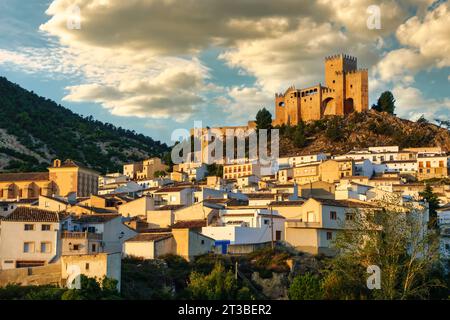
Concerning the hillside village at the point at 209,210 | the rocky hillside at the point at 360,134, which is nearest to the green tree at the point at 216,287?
the hillside village at the point at 209,210

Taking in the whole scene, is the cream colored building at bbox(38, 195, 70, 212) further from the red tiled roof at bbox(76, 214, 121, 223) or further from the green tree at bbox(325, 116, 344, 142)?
the green tree at bbox(325, 116, 344, 142)

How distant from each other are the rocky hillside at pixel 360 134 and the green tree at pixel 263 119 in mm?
3293

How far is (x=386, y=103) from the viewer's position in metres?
130

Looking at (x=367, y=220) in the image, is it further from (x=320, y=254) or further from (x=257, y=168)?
(x=257, y=168)

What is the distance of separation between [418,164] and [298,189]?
104 feet

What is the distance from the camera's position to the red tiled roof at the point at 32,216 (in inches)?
1763

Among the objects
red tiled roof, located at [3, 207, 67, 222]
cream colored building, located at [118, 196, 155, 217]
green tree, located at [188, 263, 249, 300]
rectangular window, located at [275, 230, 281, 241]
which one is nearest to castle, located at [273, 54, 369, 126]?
cream colored building, located at [118, 196, 155, 217]

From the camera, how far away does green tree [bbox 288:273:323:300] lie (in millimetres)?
38875

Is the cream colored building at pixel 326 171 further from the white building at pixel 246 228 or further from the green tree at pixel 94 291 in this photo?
the green tree at pixel 94 291

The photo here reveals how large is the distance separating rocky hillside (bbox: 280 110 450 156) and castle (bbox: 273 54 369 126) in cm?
433

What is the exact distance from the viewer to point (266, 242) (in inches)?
2062

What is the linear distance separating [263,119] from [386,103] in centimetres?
2179

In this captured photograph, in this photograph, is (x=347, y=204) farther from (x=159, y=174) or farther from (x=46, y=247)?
(x=159, y=174)
